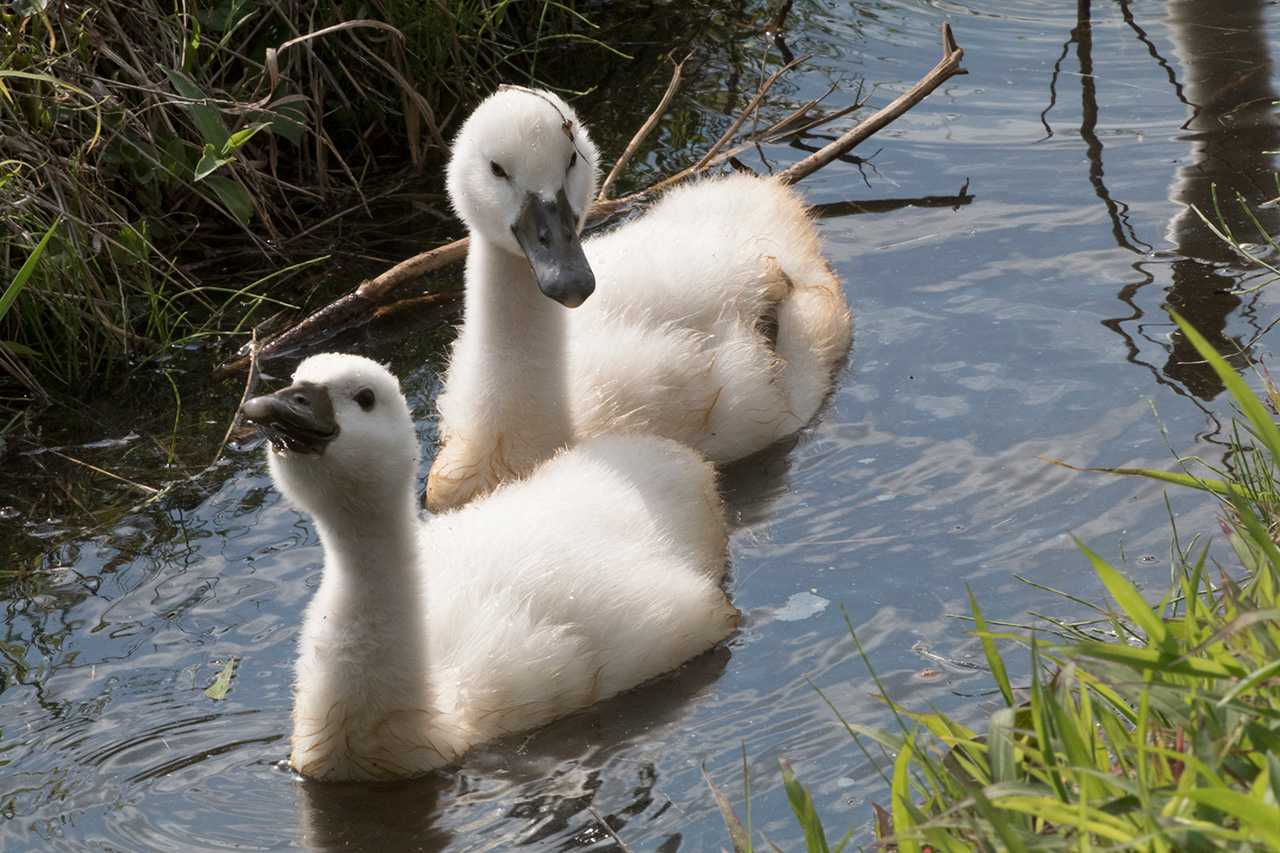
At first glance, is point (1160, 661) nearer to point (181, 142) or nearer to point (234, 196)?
point (234, 196)

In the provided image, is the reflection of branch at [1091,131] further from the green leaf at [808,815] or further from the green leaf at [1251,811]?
the green leaf at [1251,811]

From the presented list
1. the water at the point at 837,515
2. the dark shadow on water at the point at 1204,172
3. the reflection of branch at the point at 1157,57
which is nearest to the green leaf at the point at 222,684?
the water at the point at 837,515

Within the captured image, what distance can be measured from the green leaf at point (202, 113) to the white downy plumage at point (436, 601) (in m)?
2.22

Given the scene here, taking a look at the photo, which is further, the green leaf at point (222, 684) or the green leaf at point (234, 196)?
the green leaf at point (234, 196)

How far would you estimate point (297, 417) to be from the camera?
4.09 m

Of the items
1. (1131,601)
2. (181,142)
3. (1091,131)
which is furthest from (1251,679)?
(1091,131)

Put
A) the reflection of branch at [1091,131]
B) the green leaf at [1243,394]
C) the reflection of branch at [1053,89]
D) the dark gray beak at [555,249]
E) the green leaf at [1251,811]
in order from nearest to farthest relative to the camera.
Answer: the green leaf at [1251,811]
the green leaf at [1243,394]
the dark gray beak at [555,249]
the reflection of branch at [1091,131]
the reflection of branch at [1053,89]

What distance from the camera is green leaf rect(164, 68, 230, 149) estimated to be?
629cm

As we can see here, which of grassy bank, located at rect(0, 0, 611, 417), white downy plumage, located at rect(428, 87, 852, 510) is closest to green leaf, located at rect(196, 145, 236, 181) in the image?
grassy bank, located at rect(0, 0, 611, 417)

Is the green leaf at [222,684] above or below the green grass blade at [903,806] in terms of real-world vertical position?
below

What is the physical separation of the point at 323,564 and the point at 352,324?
1.51 meters

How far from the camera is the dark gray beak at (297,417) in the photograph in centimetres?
Answer: 406

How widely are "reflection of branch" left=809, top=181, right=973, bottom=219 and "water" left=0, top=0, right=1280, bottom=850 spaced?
0.03 metres

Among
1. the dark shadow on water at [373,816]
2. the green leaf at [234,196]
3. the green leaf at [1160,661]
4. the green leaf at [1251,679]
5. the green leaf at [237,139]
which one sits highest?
the green leaf at [1251,679]
